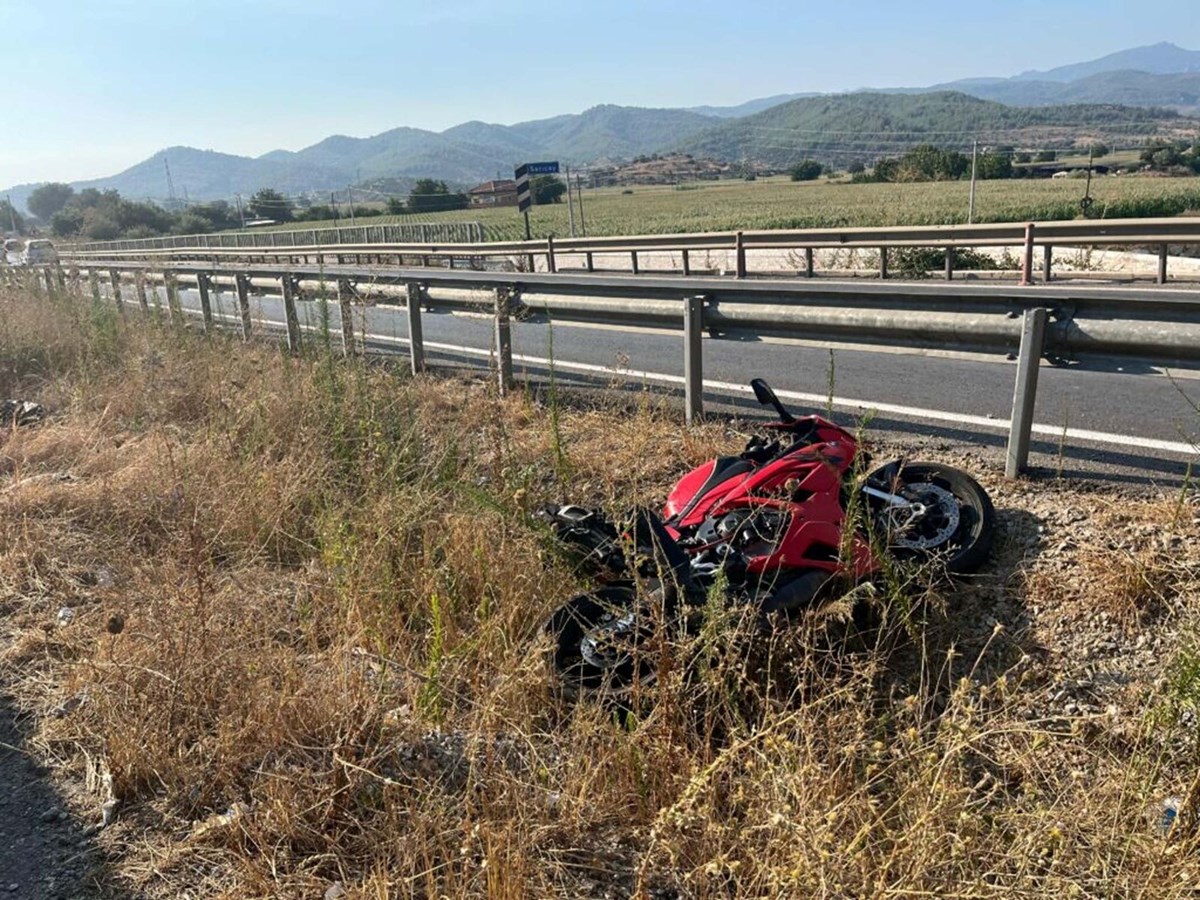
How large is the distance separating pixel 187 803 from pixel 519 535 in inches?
69.2

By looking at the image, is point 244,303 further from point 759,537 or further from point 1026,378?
point 1026,378

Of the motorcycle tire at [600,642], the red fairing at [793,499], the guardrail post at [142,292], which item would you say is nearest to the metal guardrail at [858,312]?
the red fairing at [793,499]

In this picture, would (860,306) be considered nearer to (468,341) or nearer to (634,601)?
(634,601)

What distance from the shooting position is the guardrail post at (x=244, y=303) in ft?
31.7

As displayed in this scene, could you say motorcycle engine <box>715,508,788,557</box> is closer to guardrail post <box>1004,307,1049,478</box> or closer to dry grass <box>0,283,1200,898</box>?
dry grass <box>0,283,1200,898</box>

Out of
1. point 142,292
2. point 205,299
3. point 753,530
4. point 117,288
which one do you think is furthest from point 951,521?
point 117,288

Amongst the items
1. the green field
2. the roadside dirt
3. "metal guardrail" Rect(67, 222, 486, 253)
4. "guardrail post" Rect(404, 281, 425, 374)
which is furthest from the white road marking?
the green field

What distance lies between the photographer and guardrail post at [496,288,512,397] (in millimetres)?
6719

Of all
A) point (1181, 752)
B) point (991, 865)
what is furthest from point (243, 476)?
point (1181, 752)

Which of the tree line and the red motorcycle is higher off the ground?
the tree line

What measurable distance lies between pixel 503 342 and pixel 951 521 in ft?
12.7

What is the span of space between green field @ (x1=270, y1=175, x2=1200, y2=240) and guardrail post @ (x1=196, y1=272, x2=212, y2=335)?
965 inches

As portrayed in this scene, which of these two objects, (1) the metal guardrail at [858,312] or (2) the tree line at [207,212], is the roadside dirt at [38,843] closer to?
(1) the metal guardrail at [858,312]

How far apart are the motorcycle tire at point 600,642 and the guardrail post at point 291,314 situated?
5.76 m
